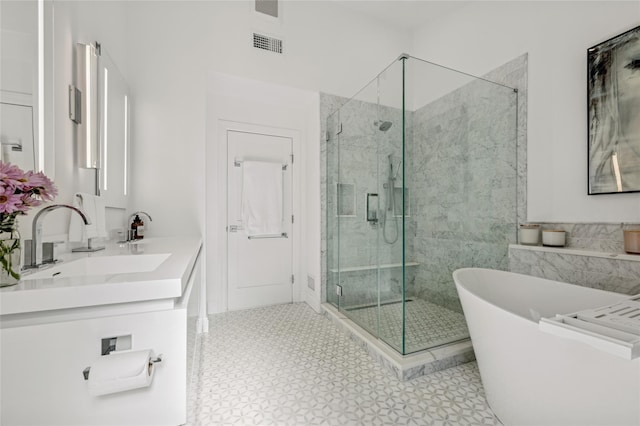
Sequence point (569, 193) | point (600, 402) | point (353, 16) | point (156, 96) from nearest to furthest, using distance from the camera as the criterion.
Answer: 1. point (600, 402)
2. point (569, 193)
3. point (156, 96)
4. point (353, 16)

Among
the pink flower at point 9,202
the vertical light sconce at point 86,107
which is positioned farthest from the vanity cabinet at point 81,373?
the vertical light sconce at point 86,107

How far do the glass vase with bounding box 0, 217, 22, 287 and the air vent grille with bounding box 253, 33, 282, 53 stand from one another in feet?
8.13

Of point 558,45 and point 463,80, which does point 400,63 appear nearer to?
point 463,80

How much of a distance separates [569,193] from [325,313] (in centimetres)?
226

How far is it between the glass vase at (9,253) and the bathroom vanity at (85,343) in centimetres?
8

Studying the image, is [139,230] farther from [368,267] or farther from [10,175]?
[368,267]

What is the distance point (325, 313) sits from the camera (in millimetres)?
2754

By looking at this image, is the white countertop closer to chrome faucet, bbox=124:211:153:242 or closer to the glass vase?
the glass vase

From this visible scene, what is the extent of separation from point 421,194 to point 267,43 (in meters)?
2.10

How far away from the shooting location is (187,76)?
7.89 ft

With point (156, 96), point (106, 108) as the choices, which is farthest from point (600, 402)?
point (156, 96)

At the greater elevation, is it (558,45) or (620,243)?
(558,45)

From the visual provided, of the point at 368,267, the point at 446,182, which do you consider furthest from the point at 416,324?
the point at 446,182

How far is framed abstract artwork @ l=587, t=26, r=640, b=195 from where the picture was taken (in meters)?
1.64
